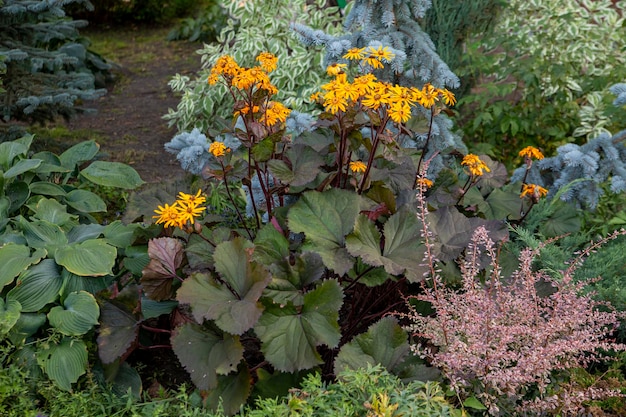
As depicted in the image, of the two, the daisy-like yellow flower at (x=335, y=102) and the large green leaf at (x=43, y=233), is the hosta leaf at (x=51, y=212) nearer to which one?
the large green leaf at (x=43, y=233)

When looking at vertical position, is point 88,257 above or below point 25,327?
above

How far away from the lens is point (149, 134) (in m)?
5.74

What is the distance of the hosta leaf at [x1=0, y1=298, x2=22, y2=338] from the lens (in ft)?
7.97

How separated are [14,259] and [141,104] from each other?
4019 mm

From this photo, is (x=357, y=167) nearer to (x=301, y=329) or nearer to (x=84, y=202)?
(x=301, y=329)

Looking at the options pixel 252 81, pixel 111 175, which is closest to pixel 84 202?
pixel 111 175

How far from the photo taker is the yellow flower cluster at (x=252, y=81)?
8.53 feet

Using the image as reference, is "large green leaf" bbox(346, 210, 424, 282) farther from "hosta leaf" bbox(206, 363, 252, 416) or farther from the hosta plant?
the hosta plant

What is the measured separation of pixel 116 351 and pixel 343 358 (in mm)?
809

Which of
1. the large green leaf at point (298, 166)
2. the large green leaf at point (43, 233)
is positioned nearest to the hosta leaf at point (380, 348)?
the large green leaf at point (298, 166)

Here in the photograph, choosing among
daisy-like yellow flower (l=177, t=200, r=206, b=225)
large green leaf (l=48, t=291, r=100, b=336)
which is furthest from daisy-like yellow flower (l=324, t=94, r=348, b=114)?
large green leaf (l=48, t=291, r=100, b=336)

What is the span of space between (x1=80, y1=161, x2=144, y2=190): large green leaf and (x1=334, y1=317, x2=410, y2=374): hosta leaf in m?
1.65

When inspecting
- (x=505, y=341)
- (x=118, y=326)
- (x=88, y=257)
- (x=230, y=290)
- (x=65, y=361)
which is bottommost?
(x=65, y=361)

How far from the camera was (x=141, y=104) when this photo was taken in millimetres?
6492
